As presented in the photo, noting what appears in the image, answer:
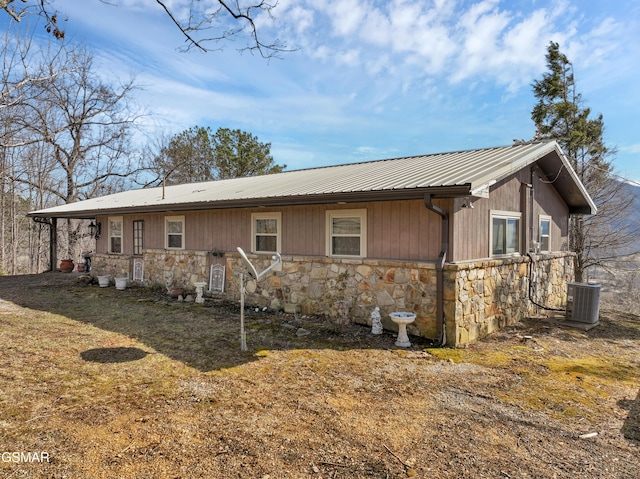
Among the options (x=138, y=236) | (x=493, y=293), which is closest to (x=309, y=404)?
(x=493, y=293)

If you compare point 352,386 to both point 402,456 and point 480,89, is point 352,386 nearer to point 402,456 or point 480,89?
point 402,456

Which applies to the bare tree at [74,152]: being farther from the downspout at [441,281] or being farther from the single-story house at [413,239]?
the downspout at [441,281]

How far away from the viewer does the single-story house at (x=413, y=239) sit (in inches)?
242

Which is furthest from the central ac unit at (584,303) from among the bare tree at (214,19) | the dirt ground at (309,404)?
the bare tree at (214,19)

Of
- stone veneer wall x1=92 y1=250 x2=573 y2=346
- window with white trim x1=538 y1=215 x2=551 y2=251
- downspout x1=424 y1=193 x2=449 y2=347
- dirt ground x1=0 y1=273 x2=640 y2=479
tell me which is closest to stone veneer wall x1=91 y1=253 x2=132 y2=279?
stone veneer wall x1=92 y1=250 x2=573 y2=346

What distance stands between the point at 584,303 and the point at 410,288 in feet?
14.0

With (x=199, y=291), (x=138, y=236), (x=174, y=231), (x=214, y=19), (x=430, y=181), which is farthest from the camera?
(x=138, y=236)

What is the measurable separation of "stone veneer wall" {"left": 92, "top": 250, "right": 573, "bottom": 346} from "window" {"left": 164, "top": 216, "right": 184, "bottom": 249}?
1066mm

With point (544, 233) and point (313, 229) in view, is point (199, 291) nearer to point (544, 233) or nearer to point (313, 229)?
point (313, 229)

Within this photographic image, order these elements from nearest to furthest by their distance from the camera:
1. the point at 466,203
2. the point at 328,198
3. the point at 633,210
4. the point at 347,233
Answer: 1. the point at 466,203
2. the point at 328,198
3. the point at 347,233
4. the point at 633,210

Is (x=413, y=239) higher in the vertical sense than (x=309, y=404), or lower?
higher

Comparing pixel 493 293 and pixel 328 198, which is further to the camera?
pixel 493 293

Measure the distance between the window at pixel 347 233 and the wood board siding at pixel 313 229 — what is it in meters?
0.11

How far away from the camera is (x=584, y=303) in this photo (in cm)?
778
